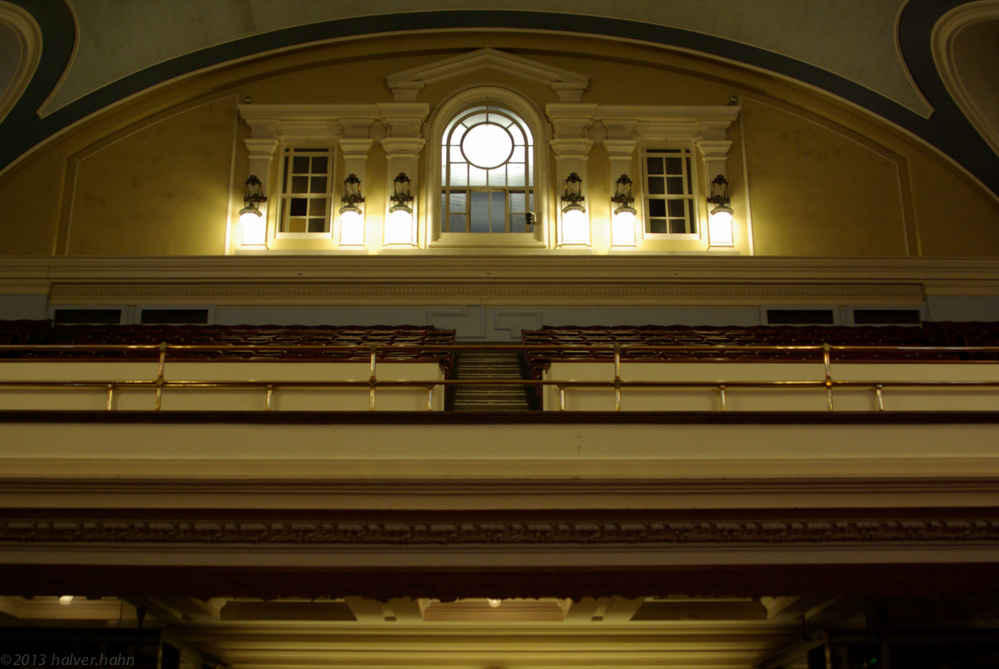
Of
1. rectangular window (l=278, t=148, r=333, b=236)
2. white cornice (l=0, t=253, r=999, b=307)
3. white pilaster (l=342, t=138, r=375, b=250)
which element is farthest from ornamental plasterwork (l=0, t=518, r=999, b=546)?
white pilaster (l=342, t=138, r=375, b=250)

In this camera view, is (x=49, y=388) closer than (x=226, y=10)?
Yes

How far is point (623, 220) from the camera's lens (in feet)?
34.2

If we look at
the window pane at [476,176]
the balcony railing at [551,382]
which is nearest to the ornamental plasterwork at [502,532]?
the balcony railing at [551,382]

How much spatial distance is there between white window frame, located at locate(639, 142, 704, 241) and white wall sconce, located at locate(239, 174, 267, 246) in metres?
4.36

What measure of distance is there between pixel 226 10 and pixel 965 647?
944cm

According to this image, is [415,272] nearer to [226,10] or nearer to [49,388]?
[226,10]

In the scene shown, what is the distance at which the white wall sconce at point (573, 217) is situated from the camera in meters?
10.3

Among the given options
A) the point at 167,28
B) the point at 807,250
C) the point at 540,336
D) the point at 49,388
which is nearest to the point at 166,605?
the point at 49,388

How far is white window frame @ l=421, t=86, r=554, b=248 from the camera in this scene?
34.1 ft

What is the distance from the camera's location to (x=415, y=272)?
987 centimetres

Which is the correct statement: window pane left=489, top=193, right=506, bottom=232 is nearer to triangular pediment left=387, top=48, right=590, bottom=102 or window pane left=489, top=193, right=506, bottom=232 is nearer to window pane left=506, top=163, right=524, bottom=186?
window pane left=506, top=163, right=524, bottom=186

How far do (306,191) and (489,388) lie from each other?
16.7ft

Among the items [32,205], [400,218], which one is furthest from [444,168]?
[32,205]

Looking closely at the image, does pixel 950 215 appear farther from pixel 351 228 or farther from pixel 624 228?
pixel 351 228
